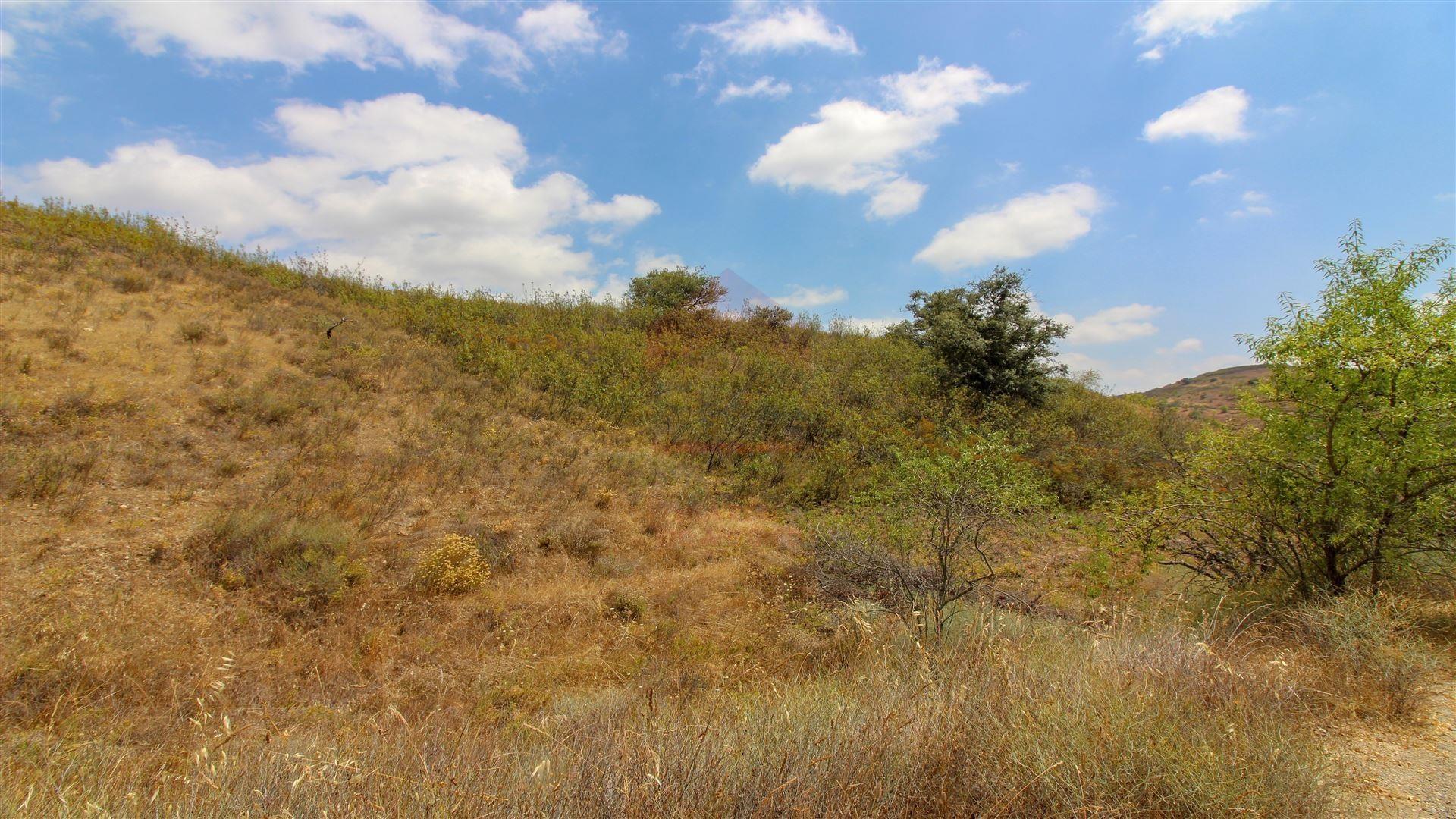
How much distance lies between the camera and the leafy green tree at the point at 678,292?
795 inches

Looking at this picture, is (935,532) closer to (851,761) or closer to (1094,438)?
(851,761)

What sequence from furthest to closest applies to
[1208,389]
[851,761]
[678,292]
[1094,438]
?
[1208,389]
[678,292]
[1094,438]
[851,761]

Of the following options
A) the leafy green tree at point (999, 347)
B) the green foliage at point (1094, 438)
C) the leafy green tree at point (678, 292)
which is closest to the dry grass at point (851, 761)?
the green foliage at point (1094, 438)

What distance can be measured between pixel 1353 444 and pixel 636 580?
7370 millimetres

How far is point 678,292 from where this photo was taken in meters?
20.4

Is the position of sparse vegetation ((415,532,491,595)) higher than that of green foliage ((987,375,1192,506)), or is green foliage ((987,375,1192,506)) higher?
green foliage ((987,375,1192,506))

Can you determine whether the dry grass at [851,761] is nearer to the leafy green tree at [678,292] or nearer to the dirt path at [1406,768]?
the dirt path at [1406,768]

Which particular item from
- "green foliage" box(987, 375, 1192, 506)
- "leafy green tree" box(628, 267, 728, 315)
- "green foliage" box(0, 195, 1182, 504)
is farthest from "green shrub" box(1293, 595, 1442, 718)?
"leafy green tree" box(628, 267, 728, 315)

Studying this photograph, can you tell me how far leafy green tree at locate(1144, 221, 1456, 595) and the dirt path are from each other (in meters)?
1.76

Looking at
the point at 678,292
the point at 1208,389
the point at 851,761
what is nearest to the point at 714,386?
the point at 678,292

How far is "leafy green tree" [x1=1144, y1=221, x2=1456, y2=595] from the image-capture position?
4.57m

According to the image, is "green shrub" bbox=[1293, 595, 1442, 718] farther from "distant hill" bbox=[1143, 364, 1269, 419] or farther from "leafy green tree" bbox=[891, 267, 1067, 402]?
"distant hill" bbox=[1143, 364, 1269, 419]

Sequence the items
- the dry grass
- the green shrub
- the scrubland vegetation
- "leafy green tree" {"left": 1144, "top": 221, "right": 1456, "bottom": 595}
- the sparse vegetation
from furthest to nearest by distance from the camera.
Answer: the sparse vegetation
"leafy green tree" {"left": 1144, "top": 221, "right": 1456, "bottom": 595}
the green shrub
the scrubland vegetation
the dry grass

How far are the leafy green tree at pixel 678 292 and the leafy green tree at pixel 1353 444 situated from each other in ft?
52.8
